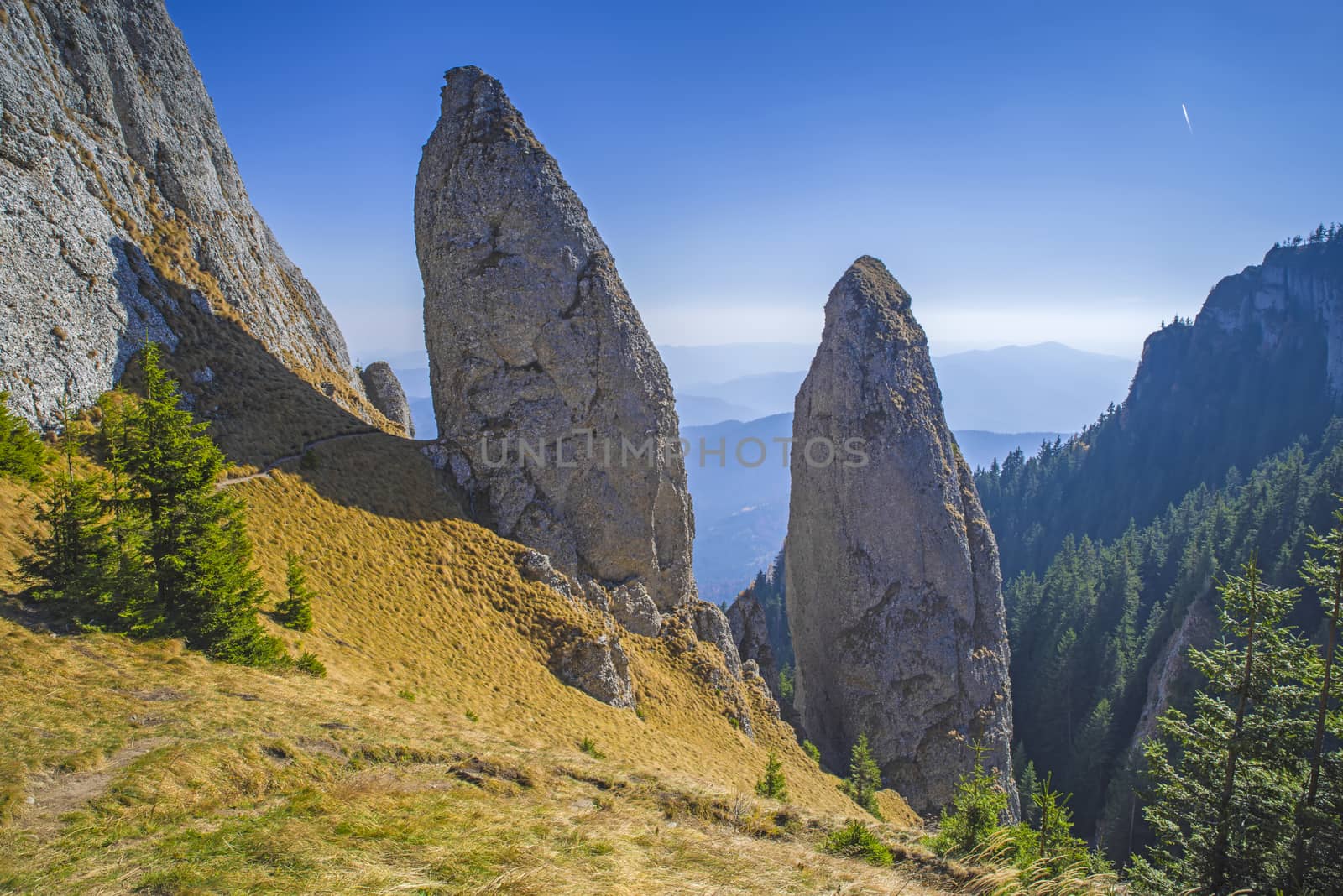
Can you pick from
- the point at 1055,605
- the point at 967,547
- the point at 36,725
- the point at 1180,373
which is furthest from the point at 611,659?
the point at 1180,373

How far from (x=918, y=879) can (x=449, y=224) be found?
3072 cm

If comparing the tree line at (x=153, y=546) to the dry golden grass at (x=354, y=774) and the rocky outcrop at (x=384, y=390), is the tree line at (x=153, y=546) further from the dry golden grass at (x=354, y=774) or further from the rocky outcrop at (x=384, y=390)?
the rocky outcrop at (x=384, y=390)

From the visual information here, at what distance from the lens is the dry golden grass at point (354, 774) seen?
9.37m

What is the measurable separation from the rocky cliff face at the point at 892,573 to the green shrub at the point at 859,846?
2982 cm

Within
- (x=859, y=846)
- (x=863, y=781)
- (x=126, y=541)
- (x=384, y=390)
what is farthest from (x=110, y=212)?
(x=863, y=781)

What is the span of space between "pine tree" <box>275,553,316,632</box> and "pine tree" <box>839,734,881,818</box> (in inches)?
1065

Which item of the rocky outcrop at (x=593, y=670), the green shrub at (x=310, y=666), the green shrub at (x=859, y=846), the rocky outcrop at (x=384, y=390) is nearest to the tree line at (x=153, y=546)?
the green shrub at (x=310, y=666)

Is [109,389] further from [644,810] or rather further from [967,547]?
[967,547]

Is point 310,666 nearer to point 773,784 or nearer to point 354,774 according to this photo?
point 354,774

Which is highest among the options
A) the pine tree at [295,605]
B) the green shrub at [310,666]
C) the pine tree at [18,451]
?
the pine tree at [18,451]

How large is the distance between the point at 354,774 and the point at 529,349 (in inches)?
844

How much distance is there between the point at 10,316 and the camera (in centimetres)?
2097

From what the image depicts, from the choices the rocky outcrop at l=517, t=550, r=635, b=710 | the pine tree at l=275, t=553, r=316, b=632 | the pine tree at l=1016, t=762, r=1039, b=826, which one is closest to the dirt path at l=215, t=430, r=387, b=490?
the pine tree at l=275, t=553, r=316, b=632

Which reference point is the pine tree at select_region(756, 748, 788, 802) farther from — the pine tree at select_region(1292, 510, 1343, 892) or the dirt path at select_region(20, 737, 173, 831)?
the dirt path at select_region(20, 737, 173, 831)
